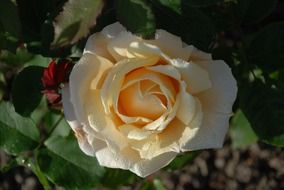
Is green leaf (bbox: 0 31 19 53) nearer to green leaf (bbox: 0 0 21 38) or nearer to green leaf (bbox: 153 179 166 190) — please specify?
green leaf (bbox: 0 0 21 38)

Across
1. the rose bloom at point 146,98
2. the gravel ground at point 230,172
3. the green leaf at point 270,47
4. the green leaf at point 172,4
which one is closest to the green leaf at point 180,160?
the green leaf at point 270,47

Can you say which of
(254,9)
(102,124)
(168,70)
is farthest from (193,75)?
(254,9)

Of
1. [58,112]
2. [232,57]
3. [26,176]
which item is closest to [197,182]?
[26,176]

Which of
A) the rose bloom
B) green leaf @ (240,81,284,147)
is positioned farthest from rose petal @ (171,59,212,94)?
green leaf @ (240,81,284,147)

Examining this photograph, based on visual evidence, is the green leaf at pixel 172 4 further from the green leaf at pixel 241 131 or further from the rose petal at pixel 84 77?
the green leaf at pixel 241 131

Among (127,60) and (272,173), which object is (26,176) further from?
(127,60)

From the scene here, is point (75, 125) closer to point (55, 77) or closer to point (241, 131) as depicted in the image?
point (55, 77)
